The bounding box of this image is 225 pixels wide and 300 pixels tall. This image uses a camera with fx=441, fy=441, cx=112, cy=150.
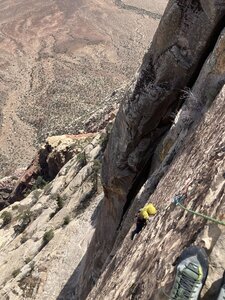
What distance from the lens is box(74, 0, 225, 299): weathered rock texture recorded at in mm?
12977

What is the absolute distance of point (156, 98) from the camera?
1529cm

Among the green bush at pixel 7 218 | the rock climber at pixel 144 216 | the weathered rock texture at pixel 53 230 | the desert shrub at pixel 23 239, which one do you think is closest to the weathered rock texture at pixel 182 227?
the rock climber at pixel 144 216

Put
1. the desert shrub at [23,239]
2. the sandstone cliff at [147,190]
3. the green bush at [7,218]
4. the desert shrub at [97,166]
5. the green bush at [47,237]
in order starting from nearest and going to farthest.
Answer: the sandstone cliff at [147,190] → the green bush at [47,237] → the desert shrub at [23,239] → the desert shrub at [97,166] → the green bush at [7,218]

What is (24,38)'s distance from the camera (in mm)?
85250

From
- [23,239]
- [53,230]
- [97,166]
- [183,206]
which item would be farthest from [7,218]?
[183,206]

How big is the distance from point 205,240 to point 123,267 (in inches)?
131

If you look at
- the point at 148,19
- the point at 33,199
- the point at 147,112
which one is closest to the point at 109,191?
the point at 147,112

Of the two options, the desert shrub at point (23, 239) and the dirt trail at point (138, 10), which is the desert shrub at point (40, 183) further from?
the dirt trail at point (138, 10)

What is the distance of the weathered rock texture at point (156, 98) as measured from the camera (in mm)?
12977

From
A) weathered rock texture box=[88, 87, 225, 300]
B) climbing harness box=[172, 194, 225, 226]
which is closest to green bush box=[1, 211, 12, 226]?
weathered rock texture box=[88, 87, 225, 300]

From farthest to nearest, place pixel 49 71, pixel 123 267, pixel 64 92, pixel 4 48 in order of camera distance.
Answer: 1. pixel 4 48
2. pixel 49 71
3. pixel 64 92
4. pixel 123 267

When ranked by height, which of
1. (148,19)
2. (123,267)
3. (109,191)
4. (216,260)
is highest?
(216,260)

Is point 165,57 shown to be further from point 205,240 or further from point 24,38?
point 24,38

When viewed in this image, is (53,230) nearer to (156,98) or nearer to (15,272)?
(15,272)
